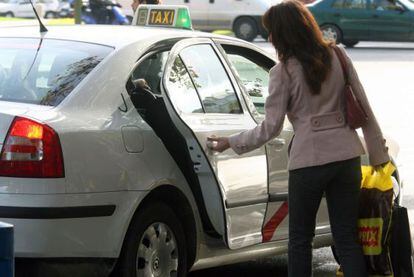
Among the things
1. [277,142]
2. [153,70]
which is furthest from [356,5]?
[153,70]

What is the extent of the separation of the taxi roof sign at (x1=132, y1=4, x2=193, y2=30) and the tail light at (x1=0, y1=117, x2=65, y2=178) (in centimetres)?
210

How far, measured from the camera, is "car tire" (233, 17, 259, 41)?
31469 millimetres

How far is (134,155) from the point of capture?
5.11m

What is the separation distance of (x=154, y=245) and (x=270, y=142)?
1.08 meters

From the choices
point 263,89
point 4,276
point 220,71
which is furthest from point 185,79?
point 4,276

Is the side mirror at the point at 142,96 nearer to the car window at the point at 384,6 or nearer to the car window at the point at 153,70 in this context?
the car window at the point at 153,70

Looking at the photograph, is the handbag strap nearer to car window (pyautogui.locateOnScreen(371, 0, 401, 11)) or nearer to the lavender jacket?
the lavender jacket

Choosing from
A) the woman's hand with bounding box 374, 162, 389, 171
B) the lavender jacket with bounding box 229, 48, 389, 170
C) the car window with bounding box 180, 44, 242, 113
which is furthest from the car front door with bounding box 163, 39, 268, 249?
the woman's hand with bounding box 374, 162, 389, 171

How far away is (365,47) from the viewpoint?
29.8m

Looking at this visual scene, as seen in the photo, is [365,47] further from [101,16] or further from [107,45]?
[107,45]

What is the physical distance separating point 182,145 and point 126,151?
16.8 inches

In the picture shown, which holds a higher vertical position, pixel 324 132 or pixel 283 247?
pixel 324 132

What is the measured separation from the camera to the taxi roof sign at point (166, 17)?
6.79 m

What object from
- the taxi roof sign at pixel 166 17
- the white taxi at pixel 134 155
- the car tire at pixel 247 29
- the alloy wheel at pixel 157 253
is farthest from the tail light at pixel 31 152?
the car tire at pixel 247 29
